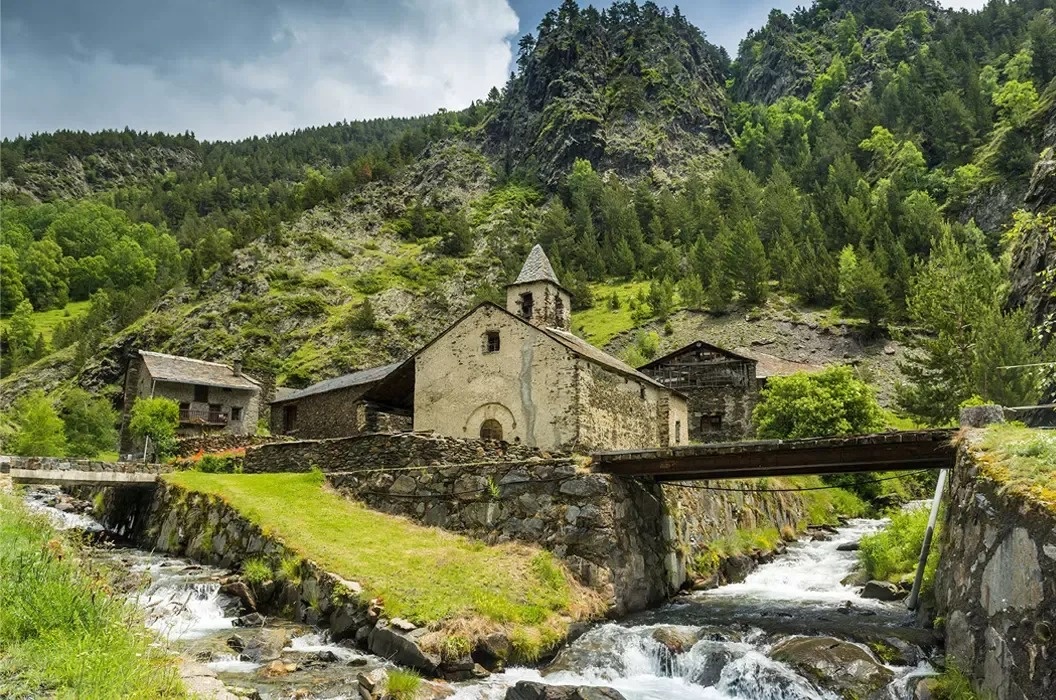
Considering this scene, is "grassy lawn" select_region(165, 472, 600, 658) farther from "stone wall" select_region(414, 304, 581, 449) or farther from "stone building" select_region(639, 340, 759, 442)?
"stone building" select_region(639, 340, 759, 442)

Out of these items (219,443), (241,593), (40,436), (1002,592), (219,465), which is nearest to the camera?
(1002,592)

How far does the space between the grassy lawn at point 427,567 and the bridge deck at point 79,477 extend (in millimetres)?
5561

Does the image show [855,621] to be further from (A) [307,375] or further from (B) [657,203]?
(B) [657,203]

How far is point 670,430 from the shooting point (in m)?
33.1

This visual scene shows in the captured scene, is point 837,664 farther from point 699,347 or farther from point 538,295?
point 699,347

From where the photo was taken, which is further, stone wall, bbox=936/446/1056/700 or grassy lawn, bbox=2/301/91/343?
grassy lawn, bbox=2/301/91/343

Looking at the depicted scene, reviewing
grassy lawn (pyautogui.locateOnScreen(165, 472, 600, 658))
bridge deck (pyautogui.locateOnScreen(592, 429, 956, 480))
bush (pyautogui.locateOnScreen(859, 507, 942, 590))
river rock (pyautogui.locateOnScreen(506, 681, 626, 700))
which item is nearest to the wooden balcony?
grassy lawn (pyautogui.locateOnScreen(165, 472, 600, 658))

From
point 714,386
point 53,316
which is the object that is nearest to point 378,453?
point 714,386

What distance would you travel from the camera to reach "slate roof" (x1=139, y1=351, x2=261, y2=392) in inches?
1989

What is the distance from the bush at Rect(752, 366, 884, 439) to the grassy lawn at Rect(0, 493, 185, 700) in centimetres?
3489

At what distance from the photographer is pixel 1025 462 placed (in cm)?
986

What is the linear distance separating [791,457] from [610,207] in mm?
92809

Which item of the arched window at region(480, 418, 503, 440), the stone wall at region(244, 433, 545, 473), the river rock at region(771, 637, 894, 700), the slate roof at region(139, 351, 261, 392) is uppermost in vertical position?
the slate roof at region(139, 351, 261, 392)

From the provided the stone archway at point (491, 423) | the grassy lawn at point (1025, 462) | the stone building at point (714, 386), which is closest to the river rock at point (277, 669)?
the grassy lawn at point (1025, 462)
